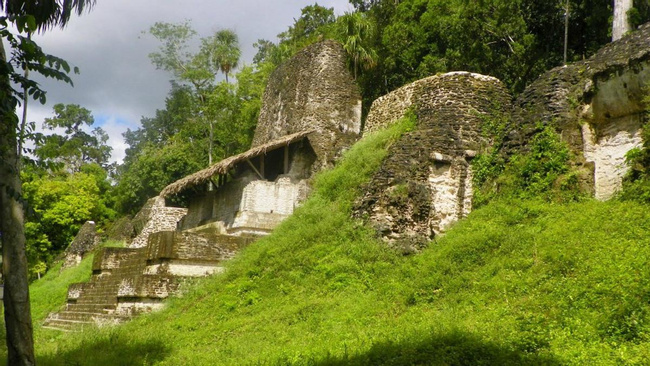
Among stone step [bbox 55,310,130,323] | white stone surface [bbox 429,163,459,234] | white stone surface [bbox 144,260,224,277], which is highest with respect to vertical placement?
white stone surface [bbox 429,163,459,234]

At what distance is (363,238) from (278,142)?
5654 mm

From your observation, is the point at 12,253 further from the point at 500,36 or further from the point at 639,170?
the point at 500,36

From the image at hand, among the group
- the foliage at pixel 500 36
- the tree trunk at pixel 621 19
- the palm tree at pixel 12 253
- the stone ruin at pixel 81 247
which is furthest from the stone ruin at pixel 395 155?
the stone ruin at pixel 81 247

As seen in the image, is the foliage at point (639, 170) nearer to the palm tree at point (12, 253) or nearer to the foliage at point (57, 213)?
the palm tree at point (12, 253)

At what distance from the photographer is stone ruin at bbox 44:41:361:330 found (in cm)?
1145

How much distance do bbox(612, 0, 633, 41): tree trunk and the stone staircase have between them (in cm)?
947

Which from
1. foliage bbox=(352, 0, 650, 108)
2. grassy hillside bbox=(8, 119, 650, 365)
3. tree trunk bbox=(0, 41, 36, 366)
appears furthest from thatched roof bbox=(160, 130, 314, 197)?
tree trunk bbox=(0, 41, 36, 366)

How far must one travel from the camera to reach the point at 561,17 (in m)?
18.1

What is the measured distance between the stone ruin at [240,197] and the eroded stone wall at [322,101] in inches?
1.1

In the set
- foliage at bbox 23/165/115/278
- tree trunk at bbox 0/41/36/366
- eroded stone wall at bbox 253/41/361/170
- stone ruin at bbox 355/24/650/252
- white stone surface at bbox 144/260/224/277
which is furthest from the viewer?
foliage at bbox 23/165/115/278

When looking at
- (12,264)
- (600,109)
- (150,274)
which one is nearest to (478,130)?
(600,109)

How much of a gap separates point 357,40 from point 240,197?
22.0ft

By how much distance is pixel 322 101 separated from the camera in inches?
668

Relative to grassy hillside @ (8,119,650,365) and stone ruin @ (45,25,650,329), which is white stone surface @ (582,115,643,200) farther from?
grassy hillside @ (8,119,650,365)
